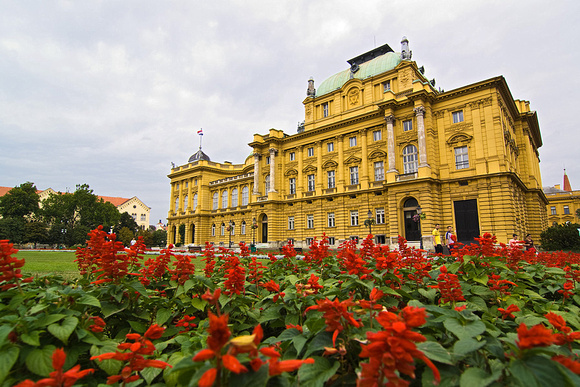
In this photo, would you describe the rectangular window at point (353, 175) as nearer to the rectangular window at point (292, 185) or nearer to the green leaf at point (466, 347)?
the rectangular window at point (292, 185)

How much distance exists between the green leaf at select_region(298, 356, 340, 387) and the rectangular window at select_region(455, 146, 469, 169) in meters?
29.3

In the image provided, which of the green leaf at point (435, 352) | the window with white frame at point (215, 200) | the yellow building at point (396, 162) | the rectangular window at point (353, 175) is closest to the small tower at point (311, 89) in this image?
the yellow building at point (396, 162)

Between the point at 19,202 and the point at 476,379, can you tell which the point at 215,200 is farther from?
the point at 476,379

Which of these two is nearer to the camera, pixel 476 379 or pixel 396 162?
pixel 476 379

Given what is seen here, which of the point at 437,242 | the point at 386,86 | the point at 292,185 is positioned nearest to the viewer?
the point at 437,242

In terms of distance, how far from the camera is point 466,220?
25141 millimetres

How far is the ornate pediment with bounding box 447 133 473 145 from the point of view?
25959 millimetres

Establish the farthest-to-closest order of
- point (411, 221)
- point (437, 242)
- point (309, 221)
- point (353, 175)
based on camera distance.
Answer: point (309, 221) → point (353, 175) → point (411, 221) → point (437, 242)

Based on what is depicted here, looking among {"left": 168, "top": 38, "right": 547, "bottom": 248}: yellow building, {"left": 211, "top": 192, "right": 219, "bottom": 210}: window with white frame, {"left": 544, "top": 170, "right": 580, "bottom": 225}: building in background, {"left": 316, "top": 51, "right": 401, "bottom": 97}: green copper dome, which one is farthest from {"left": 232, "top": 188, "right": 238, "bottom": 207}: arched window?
{"left": 544, "top": 170, "right": 580, "bottom": 225}: building in background

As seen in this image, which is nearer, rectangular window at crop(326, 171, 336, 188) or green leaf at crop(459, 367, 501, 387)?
green leaf at crop(459, 367, 501, 387)

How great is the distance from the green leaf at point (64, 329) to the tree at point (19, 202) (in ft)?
243

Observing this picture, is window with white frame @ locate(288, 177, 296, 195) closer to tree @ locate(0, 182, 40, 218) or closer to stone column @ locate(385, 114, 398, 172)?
stone column @ locate(385, 114, 398, 172)

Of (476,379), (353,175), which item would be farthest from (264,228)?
(476,379)

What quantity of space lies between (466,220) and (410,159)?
25.0 feet
